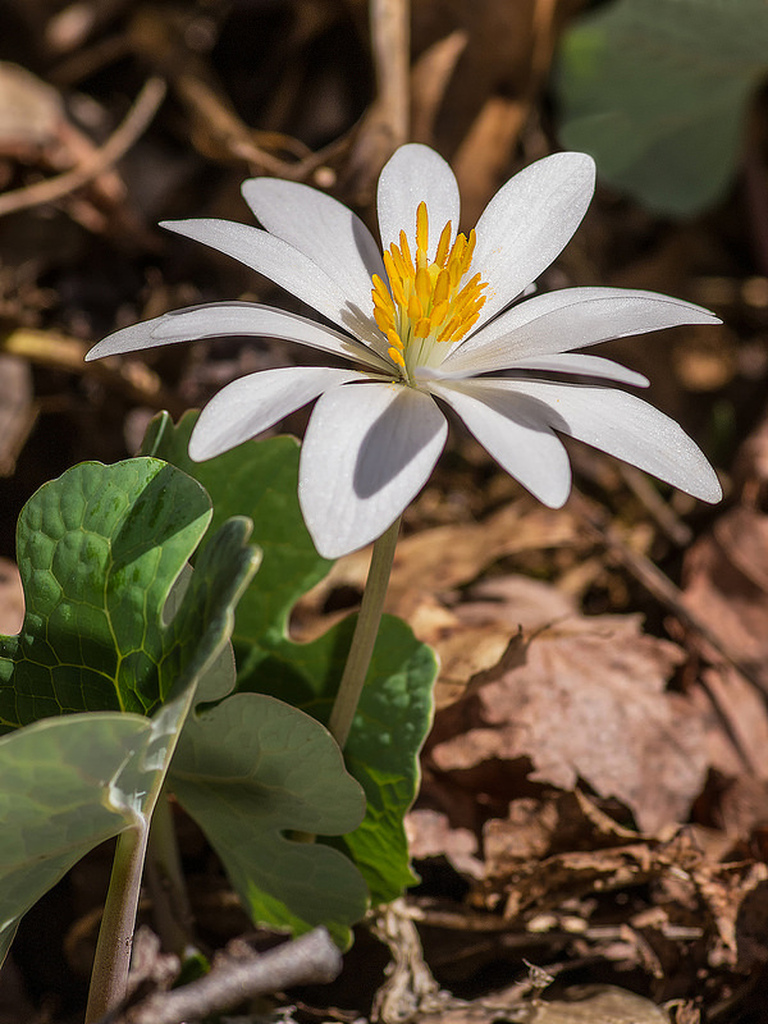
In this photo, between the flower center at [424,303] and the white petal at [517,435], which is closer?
the white petal at [517,435]

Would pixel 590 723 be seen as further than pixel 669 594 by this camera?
No

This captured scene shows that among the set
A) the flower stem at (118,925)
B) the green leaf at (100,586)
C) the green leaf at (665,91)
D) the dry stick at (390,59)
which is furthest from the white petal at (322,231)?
the green leaf at (665,91)

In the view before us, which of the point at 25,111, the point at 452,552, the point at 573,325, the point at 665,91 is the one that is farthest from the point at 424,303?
the point at 665,91

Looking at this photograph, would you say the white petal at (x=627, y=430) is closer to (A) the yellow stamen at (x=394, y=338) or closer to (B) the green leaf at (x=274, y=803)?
(A) the yellow stamen at (x=394, y=338)

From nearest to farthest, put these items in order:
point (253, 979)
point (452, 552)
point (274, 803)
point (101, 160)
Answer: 1. point (253, 979)
2. point (274, 803)
3. point (452, 552)
4. point (101, 160)

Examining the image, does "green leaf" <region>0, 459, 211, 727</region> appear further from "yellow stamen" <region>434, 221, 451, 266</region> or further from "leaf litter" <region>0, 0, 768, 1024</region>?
"leaf litter" <region>0, 0, 768, 1024</region>

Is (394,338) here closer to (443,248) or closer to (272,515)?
(443,248)

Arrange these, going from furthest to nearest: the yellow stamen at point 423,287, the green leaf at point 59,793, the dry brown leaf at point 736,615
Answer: the dry brown leaf at point 736,615 → the yellow stamen at point 423,287 → the green leaf at point 59,793
